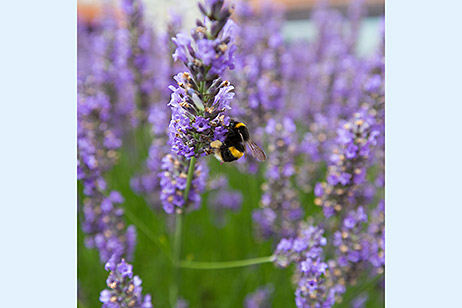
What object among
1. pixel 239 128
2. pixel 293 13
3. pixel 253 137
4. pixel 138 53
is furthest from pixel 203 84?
pixel 293 13

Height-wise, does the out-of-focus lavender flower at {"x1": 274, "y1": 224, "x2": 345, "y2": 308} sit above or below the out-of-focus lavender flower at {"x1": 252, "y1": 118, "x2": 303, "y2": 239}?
below

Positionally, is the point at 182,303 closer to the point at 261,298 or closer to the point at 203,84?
the point at 261,298

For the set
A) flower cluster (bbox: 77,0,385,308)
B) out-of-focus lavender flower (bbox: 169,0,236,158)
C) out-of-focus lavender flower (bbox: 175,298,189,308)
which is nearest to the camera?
out-of-focus lavender flower (bbox: 169,0,236,158)

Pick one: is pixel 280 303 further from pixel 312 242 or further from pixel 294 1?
pixel 294 1

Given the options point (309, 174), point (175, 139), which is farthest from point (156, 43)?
point (175, 139)

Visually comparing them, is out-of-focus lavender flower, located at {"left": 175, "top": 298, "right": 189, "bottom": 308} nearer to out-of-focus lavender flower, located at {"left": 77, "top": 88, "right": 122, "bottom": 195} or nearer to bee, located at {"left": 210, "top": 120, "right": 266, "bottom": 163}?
out-of-focus lavender flower, located at {"left": 77, "top": 88, "right": 122, "bottom": 195}

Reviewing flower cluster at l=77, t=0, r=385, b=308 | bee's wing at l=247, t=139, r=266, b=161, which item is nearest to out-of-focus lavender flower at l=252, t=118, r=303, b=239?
flower cluster at l=77, t=0, r=385, b=308
